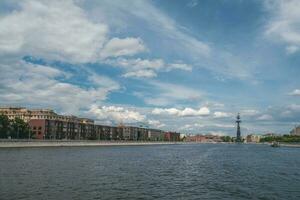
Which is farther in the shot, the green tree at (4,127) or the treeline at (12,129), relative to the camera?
the treeline at (12,129)

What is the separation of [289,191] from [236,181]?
969cm

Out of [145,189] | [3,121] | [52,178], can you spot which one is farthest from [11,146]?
[145,189]

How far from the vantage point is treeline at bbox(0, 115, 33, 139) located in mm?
178750

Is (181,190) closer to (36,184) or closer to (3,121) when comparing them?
(36,184)

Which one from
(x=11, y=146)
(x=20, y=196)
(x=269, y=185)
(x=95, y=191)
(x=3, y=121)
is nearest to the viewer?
(x=20, y=196)

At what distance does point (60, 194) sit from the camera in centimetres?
4031

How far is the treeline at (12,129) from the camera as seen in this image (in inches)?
7037

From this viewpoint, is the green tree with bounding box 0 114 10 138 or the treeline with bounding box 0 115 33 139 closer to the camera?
the green tree with bounding box 0 114 10 138

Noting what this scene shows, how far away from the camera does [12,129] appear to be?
188250 mm

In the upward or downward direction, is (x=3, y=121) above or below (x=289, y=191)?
above

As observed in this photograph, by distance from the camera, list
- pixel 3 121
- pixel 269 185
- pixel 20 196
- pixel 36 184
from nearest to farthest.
A: 1. pixel 20 196
2. pixel 36 184
3. pixel 269 185
4. pixel 3 121

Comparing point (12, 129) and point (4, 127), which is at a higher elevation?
point (4, 127)

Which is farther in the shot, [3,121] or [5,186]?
[3,121]

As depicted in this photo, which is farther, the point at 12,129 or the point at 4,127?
the point at 12,129
